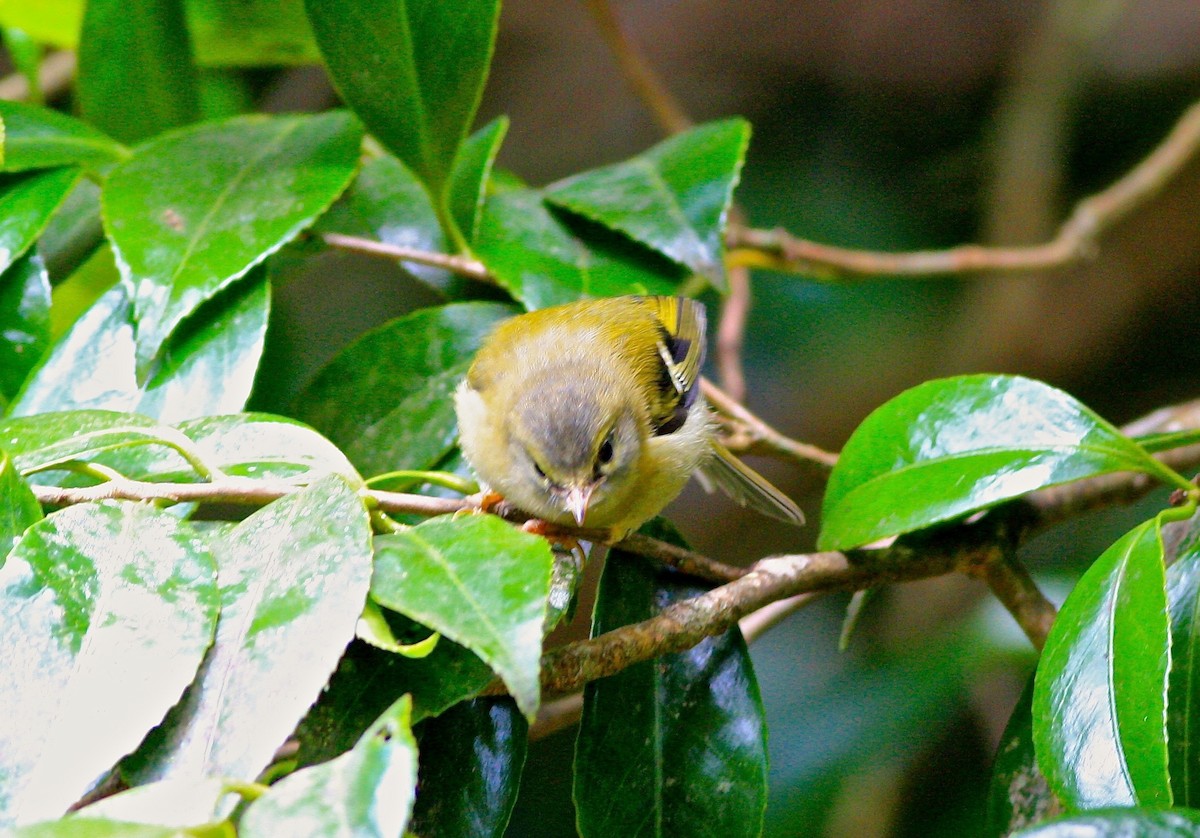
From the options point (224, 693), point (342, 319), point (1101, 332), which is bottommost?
point (342, 319)

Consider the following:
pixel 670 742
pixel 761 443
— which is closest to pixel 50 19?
pixel 761 443

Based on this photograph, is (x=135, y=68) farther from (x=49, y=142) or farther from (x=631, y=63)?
(x=631, y=63)

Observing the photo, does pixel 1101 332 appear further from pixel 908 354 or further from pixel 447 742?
pixel 447 742

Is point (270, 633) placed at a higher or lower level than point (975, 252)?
higher

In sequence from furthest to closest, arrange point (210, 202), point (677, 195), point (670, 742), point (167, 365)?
point (677, 195), point (210, 202), point (167, 365), point (670, 742)

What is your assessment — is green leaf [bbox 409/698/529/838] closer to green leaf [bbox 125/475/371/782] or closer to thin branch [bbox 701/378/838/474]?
green leaf [bbox 125/475/371/782]

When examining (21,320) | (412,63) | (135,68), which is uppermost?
(412,63)

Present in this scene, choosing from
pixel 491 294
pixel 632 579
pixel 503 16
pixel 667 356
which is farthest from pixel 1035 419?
pixel 503 16

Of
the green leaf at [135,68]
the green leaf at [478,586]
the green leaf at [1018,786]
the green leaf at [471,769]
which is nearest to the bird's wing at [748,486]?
the green leaf at [1018,786]
